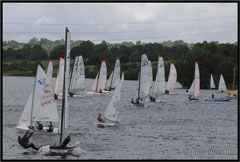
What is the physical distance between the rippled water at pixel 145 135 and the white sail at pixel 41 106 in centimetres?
186

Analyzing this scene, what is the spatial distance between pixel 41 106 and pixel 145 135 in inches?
474

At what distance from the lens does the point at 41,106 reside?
42.2 meters

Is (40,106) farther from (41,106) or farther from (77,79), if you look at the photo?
(77,79)

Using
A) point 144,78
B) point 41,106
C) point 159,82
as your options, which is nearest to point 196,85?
point 159,82

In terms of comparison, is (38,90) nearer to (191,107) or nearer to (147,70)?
(147,70)

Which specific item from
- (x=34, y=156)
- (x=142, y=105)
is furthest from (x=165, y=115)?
(x=34, y=156)

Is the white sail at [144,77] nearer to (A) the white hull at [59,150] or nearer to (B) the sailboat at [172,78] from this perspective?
(B) the sailboat at [172,78]

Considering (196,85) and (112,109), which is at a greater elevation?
(196,85)

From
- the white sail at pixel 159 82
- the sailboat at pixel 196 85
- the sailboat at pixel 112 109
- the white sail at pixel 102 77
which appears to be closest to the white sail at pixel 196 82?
the sailboat at pixel 196 85

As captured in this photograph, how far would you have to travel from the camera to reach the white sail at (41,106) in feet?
138

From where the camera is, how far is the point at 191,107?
7994 centimetres

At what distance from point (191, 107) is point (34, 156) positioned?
49.4m

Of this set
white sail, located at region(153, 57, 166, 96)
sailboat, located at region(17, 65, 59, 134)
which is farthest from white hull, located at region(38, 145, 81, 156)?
white sail, located at region(153, 57, 166, 96)

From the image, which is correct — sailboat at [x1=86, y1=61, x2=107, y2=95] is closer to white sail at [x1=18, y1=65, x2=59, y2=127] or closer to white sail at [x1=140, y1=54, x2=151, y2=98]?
white sail at [x1=140, y1=54, x2=151, y2=98]
